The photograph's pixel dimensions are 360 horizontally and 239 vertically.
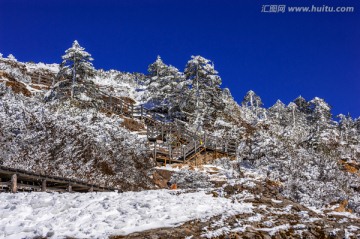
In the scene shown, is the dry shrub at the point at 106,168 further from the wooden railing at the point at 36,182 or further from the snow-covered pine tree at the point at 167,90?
the snow-covered pine tree at the point at 167,90

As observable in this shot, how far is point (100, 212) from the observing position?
9.36 m

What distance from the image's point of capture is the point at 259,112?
8712 cm

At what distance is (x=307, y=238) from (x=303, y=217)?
4.82 feet

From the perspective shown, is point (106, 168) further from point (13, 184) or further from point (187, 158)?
point (187, 158)

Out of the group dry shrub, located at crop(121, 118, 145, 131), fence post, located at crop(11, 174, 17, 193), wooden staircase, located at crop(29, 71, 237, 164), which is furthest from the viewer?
dry shrub, located at crop(121, 118, 145, 131)

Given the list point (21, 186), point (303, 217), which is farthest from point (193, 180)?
point (303, 217)

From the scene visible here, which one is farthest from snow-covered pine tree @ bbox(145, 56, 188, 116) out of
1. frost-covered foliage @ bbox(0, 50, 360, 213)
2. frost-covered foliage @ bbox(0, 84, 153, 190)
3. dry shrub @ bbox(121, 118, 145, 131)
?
frost-covered foliage @ bbox(0, 84, 153, 190)

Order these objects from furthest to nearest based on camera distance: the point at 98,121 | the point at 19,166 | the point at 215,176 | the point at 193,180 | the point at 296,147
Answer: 1. the point at 296,147
2. the point at 98,121
3. the point at 215,176
4. the point at 193,180
5. the point at 19,166

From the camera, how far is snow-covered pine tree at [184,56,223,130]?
43.2 meters

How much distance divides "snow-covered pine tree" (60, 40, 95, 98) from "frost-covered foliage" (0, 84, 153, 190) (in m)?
8.82

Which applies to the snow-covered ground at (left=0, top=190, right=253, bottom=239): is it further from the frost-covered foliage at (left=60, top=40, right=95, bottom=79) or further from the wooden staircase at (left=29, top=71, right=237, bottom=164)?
the frost-covered foliage at (left=60, top=40, right=95, bottom=79)

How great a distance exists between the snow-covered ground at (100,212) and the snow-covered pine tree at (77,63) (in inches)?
977

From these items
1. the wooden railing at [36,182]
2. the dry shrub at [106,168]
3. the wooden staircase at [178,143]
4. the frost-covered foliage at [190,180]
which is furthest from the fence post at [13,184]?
the wooden staircase at [178,143]

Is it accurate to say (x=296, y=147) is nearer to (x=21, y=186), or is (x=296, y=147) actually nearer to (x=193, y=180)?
(x=193, y=180)
